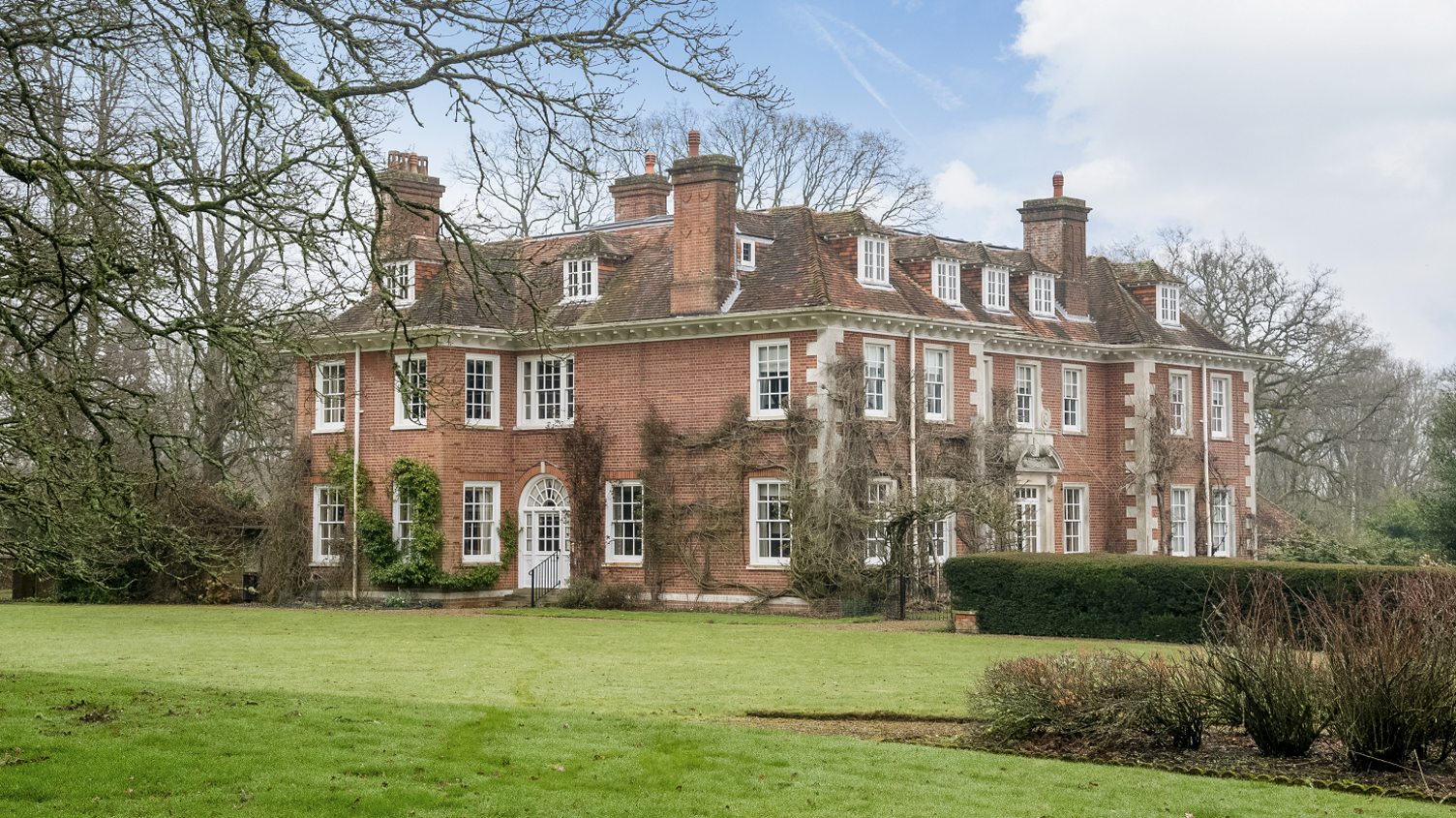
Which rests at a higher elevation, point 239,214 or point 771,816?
point 239,214

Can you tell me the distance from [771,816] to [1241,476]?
29.6 m

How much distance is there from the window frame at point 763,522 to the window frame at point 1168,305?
13.2 metres

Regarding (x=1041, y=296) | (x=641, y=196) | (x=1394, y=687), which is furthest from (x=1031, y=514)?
(x=1394, y=687)

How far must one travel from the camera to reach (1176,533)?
34094mm

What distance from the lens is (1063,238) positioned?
115 feet

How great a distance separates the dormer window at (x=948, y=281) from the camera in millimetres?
30984

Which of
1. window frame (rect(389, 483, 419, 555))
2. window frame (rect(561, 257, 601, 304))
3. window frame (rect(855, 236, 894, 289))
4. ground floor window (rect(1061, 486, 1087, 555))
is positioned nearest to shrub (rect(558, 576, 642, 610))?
window frame (rect(389, 483, 419, 555))

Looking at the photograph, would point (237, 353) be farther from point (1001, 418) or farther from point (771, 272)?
point (1001, 418)

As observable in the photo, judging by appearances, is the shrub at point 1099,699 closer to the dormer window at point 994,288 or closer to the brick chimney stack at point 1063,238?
the dormer window at point 994,288

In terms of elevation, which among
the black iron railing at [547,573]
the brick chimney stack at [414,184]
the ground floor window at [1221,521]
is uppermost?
the brick chimney stack at [414,184]

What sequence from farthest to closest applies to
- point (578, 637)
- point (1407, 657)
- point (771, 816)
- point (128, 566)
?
1. point (128, 566)
2. point (578, 637)
3. point (1407, 657)
4. point (771, 816)

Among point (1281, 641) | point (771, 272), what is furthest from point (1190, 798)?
point (771, 272)

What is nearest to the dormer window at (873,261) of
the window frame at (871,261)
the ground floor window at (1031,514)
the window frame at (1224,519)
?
the window frame at (871,261)

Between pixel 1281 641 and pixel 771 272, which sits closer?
pixel 1281 641
